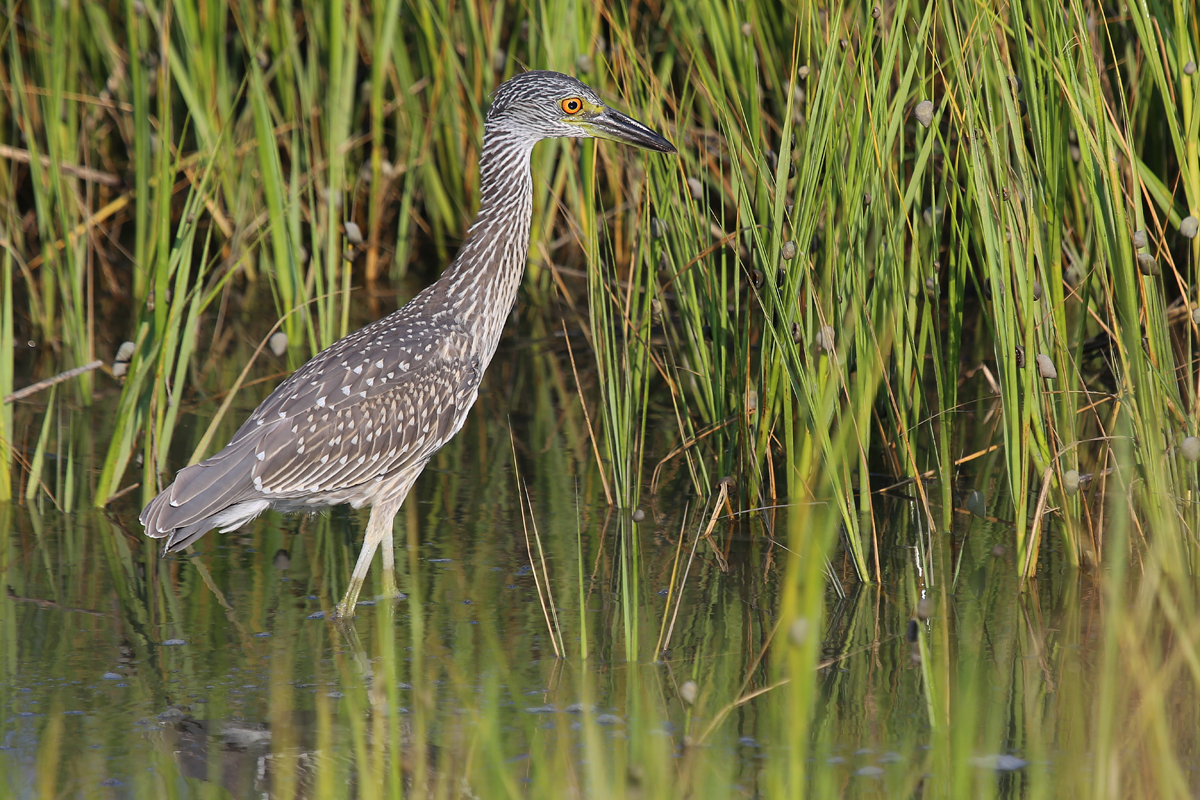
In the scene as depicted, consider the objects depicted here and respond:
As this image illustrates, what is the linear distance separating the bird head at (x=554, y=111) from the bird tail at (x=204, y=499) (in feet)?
5.32

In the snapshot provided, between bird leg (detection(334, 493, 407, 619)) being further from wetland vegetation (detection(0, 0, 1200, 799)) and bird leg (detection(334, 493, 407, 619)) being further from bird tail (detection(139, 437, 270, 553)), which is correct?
bird tail (detection(139, 437, 270, 553))

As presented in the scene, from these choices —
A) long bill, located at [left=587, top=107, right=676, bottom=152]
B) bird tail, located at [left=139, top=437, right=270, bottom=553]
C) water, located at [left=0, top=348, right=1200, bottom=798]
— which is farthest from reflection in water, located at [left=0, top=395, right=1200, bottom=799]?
long bill, located at [left=587, top=107, right=676, bottom=152]

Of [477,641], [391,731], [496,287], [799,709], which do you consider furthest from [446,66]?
[799,709]

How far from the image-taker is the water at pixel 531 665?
3.24 meters

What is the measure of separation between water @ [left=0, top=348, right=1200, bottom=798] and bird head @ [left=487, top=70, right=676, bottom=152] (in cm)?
143

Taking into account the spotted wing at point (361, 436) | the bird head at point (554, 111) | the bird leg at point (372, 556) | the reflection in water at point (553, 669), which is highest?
the bird head at point (554, 111)

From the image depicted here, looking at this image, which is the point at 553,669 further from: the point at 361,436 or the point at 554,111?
the point at 554,111

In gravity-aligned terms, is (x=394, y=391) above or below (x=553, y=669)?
above

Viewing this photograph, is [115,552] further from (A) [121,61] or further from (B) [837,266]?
(A) [121,61]

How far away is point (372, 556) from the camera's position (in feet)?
14.9

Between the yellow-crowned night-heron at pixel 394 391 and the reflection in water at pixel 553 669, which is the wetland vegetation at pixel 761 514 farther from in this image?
the yellow-crowned night-heron at pixel 394 391

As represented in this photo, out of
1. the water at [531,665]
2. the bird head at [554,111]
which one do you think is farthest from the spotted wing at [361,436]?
the bird head at [554,111]

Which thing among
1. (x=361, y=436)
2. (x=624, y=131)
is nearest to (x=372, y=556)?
(x=361, y=436)

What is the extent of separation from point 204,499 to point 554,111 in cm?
192
